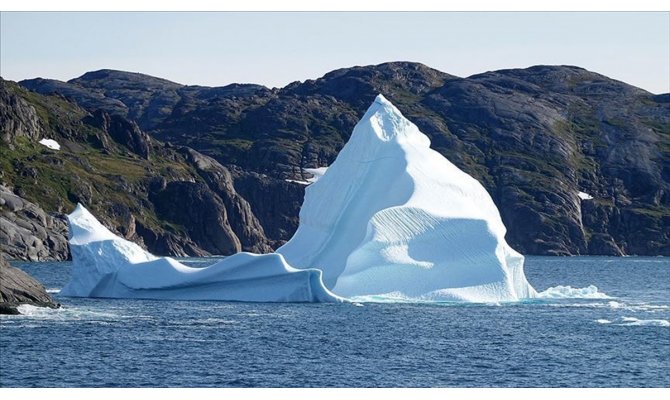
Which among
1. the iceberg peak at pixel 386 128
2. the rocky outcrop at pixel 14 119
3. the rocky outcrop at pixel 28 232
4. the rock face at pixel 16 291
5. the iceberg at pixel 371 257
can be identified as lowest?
the rock face at pixel 16 291

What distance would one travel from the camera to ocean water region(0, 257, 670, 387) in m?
47.2

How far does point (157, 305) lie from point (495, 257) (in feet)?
63.7

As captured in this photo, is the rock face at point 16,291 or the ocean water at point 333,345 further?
the rock face at point 16,291

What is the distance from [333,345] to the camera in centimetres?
5681

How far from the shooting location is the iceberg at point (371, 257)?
7331 cm

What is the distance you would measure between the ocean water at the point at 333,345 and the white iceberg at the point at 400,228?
61.4 inches

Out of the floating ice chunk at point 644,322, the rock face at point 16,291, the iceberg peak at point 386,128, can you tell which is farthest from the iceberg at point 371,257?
the floating ice chunk at point 644,322

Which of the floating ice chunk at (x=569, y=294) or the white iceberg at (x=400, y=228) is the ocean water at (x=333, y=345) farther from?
the floating ice chunk at (x=569, y=294)

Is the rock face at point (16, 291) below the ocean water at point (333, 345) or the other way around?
the other way around

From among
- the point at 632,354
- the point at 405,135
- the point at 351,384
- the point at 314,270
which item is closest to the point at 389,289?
the point at 314,270

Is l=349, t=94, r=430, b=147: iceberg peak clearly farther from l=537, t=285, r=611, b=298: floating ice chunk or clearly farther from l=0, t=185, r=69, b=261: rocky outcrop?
l=0, t=185, r=69, b=261: rocky outcrop

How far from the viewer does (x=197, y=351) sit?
53375 millimetres

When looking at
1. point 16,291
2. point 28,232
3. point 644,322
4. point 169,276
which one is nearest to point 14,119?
point 28,232

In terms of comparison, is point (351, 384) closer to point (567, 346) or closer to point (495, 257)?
point (567, 346)
